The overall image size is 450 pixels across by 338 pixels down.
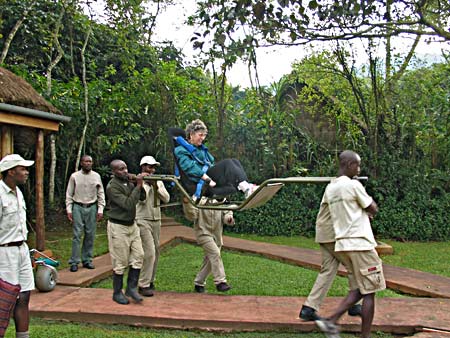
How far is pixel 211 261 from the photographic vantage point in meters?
5.57

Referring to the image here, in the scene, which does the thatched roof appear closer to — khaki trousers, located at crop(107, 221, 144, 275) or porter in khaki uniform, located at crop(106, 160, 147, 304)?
porter in khaki uniform, located at crop(106, 160, 147, 304)

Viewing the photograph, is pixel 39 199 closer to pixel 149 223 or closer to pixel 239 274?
pixel 149 223

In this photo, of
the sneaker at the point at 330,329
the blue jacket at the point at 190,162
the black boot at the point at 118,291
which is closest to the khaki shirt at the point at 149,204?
the black boot at the point at 118,291

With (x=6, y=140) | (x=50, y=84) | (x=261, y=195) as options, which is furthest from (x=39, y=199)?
(x=261, y=195)

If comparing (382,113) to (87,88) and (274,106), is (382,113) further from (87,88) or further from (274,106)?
(87,88)

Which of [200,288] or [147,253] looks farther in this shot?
[200,288]

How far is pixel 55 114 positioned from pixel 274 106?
635 cm

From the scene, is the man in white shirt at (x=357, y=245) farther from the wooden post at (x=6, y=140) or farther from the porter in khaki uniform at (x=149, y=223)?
the wooden post at (x=6, y=140)

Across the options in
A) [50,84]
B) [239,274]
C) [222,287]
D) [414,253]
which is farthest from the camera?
[50,84]

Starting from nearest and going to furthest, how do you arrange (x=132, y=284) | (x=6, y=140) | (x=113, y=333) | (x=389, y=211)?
(x=113, y=333), (x=132, y=284), (x=6, y=140), (x=389, y=211)

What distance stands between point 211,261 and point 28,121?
3.08 m

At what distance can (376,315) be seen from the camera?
4.81m

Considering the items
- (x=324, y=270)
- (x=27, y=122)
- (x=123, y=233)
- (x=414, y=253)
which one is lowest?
(x=414, y=253)

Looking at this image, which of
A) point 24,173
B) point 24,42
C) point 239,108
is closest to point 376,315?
point 24,173
